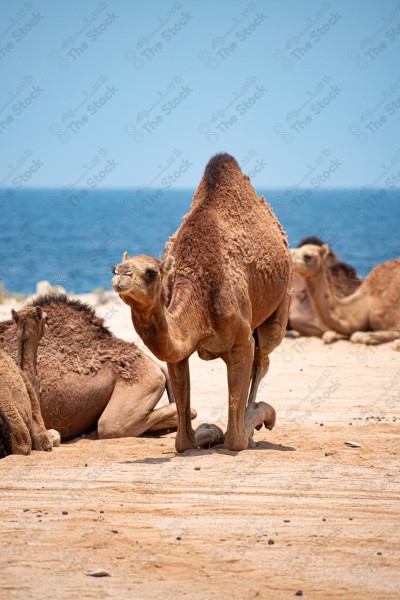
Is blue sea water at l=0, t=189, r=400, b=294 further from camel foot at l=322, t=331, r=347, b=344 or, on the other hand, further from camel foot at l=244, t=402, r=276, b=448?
camel foot at l=244, t=402, r=276, b=448

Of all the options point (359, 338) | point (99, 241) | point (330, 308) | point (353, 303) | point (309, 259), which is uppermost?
point (99, 241)

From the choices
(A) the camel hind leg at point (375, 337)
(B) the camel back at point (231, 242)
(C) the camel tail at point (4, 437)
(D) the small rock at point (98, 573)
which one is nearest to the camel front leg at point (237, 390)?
(B) the camel back at point (231, 242)

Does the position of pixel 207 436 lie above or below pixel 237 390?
below

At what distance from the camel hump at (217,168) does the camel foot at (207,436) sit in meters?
2.03

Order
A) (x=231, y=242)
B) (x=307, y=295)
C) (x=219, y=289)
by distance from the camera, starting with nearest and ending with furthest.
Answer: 1. (x=219, y=289)
2. (x=231, y=242)
3. (x=307, y=295)

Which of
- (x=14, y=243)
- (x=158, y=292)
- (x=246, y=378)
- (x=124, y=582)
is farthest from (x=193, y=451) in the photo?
(x=14, y=243)

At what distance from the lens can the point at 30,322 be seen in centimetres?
Answer: 852

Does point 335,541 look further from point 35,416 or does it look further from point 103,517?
point 35,416

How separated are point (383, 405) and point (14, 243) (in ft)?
181

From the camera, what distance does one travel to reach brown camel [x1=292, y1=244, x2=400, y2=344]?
53.6ft

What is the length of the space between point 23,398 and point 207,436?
1.54m

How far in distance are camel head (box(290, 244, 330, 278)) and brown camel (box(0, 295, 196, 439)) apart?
6.78m

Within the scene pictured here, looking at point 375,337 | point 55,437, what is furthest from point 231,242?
point 375,337

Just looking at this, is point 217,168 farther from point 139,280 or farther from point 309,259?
point 309,259
